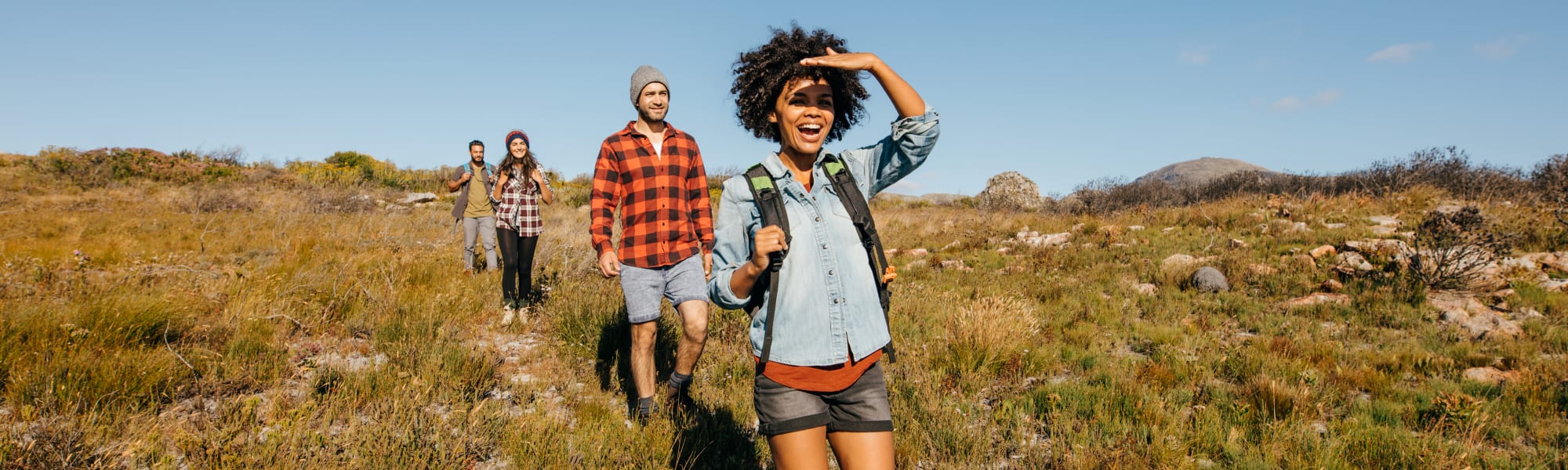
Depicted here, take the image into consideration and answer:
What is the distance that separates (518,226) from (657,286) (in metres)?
2.86

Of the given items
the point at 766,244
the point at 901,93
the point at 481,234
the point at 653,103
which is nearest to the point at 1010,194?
the point at 481,234

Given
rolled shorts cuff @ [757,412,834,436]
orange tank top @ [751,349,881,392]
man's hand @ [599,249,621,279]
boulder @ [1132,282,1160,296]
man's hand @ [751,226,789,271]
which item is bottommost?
boulder @ [1132,282,1160,296]

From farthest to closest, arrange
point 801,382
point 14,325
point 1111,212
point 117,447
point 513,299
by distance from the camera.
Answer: point 1111,212
point 513,299
point 14,325
point 117,447
point 801,382

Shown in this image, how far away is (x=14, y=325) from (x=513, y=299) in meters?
3.06

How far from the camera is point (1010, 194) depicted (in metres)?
22.0

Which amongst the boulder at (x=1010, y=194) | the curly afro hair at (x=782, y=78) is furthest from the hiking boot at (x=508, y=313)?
the boulder at (x=1010, y=194)

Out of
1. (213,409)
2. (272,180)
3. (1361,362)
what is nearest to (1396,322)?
(1361,362)

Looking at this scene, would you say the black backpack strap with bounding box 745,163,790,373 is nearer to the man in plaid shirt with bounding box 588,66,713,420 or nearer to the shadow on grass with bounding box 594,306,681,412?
the man in plaid shirt with bounding box 588,66,713,420

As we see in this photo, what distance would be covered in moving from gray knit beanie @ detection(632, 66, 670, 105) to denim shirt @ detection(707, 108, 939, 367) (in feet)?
5.77

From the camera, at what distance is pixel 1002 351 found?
200 inches

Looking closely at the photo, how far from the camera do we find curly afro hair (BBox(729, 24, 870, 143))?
7.03ft

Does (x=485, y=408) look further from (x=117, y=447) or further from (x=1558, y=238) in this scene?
(x=1558, y=238)

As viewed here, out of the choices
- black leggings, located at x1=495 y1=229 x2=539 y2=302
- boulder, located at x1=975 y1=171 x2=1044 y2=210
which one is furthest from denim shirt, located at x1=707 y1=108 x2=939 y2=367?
boulder, located at x1=975 y1=171 x2=1044 y2=210

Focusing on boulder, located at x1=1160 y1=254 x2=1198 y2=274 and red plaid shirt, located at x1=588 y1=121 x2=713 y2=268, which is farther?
boulder, located at x1=1160 y1=254 x2=1198 y2=274
